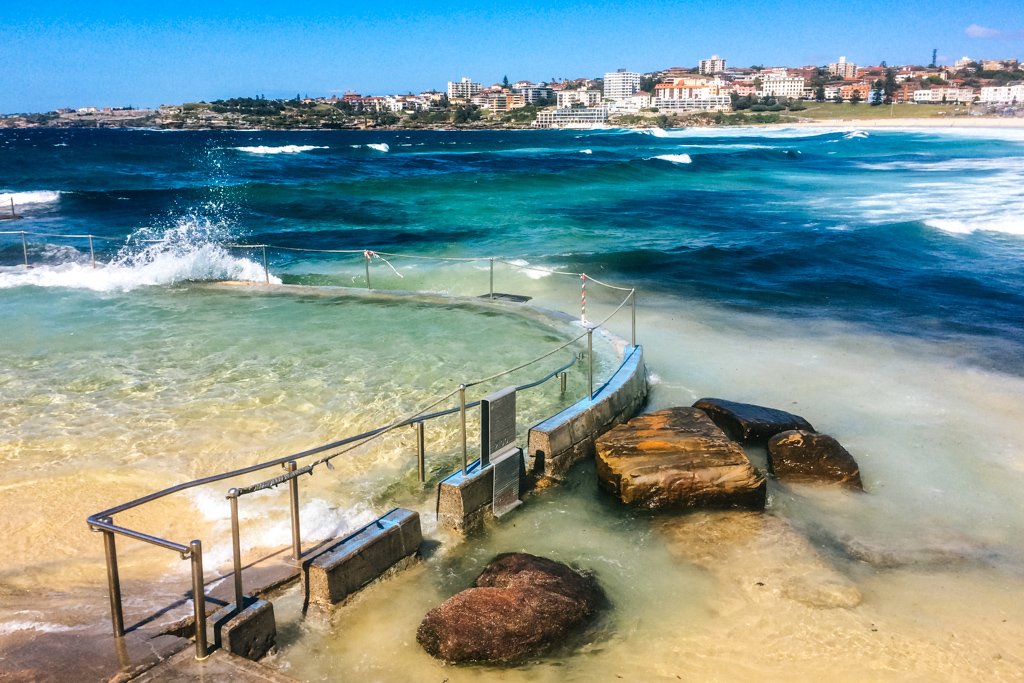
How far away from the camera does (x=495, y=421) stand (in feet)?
22.8

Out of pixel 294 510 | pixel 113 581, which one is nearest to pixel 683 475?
pixel 294 510

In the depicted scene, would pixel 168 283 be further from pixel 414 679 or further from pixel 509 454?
pixel 414 679

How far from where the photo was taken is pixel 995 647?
533cm

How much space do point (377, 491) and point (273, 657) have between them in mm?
2514

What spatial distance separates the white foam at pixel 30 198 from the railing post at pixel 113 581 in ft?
130

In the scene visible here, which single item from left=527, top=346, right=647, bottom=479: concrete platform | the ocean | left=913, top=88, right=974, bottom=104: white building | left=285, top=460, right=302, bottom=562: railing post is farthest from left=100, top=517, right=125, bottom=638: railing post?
A: left=913, top=88, right=974, bottom=104: white building

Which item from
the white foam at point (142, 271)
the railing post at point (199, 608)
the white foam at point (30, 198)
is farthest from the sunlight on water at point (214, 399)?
the white foam at point (30, 198)

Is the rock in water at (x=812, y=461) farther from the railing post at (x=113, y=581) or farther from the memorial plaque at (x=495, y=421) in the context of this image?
the railing post at (x=113, y=581)

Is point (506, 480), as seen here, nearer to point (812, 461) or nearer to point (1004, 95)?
point (812, 461)

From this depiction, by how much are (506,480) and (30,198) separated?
137 feet

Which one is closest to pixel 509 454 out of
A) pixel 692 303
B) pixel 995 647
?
pixel 995 647

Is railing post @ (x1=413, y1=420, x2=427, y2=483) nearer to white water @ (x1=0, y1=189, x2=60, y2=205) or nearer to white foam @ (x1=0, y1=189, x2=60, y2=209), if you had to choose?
white water @ (x1=0, y1=189, x2=60, y2=205)

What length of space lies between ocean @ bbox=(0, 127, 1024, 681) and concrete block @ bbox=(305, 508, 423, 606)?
17 centimetres

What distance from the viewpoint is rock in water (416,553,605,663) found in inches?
197
